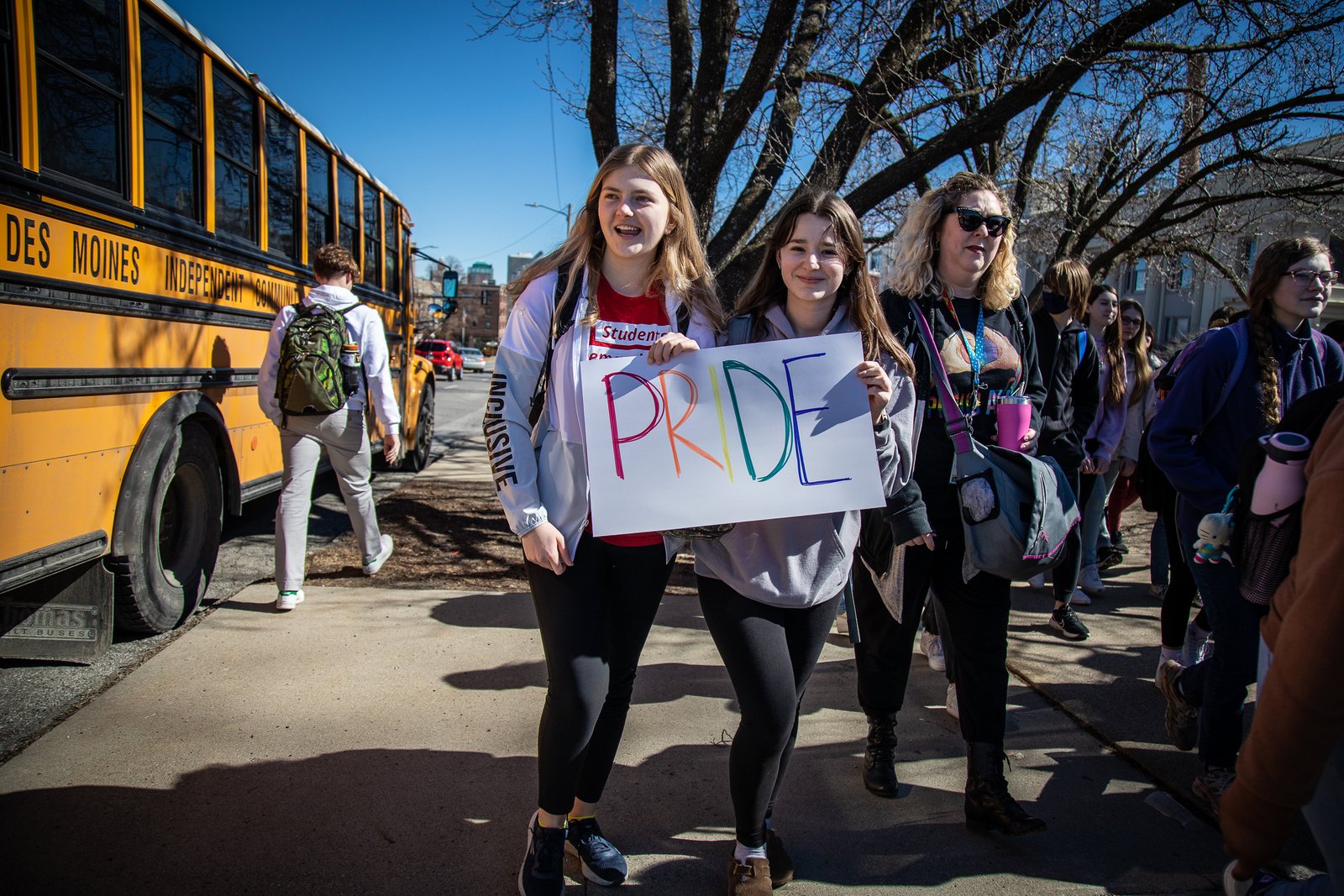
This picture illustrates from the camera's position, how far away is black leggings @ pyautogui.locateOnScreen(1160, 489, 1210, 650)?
349cm

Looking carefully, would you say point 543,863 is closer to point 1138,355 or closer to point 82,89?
point 82,89

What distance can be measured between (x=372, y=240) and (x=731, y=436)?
23.7ft

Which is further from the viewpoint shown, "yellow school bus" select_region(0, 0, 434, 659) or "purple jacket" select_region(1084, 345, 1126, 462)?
"purple jacket" select_region(1084, 345, 1126, 462)

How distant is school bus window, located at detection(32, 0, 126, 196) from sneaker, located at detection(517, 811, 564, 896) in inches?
128

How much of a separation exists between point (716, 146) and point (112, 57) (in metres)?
3.38

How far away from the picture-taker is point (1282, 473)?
5.74 ft

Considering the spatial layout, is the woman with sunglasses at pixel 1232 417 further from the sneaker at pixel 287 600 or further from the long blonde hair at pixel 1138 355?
the sneaker at pixel 287 600

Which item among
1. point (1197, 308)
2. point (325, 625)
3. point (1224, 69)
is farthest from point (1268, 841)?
point (1197, 308)

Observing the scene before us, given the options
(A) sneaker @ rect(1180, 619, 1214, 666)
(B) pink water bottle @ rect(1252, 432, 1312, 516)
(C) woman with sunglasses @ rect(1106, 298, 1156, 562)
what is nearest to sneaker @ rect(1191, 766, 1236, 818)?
(A) sneaker @ rect(1180, 619, 1214, 666)

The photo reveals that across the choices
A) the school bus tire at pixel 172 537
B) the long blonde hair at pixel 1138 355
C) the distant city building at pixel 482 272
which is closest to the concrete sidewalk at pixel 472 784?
the school bus tire at pixel 172 537

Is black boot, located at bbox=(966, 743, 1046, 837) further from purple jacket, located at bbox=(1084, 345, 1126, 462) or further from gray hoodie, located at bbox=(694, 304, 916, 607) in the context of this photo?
purple jacket, located at bbox=(1084, 345, 1126, 462)

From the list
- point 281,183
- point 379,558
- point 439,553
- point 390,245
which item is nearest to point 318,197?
point 281,183

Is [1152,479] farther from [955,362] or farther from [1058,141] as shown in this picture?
[1058,141]

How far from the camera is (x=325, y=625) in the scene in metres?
4.26
